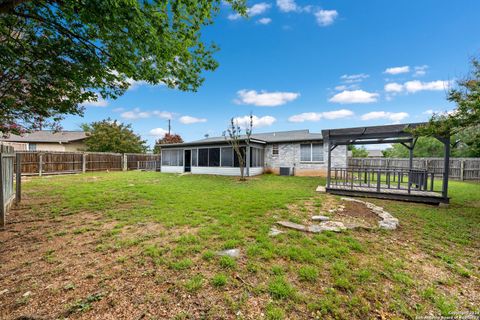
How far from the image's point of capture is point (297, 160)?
14.5 metres

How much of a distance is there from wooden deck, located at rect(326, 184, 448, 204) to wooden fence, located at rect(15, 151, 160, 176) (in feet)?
59.4

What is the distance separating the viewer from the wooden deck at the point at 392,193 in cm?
638

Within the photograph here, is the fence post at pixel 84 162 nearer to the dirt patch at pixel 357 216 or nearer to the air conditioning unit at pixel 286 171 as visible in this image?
the air conditioning unit at pixel 286 171

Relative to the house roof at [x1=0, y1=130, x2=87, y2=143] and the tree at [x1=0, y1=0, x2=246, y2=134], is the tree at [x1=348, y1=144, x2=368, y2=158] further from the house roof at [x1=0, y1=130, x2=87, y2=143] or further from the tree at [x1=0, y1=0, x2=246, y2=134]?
the house roof at [x1=0, y1=130, x2=87, y2=143]

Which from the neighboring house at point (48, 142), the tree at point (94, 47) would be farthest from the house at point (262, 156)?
the neighboring house at point (48, 142)

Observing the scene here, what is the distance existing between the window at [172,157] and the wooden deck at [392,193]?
1226 centimetres

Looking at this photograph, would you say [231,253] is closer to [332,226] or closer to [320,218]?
[332,226]

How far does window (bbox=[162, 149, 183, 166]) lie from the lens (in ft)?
53.7

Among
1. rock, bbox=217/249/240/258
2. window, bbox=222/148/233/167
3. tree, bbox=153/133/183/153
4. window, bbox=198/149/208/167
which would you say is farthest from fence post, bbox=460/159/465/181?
tree, bbox=153/133/183/153

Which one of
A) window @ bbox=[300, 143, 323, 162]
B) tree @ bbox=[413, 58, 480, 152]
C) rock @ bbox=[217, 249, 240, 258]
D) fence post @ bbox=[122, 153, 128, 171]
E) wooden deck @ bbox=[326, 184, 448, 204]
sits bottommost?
rock @ bbox=[217, 249, 240, 258]

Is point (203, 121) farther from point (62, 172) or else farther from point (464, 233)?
point (464, 233)

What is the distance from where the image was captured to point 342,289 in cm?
213

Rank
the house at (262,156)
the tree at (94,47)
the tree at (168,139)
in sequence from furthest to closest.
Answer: the tree at (168,139) < the house at (262,156) < the tree at (94,47)

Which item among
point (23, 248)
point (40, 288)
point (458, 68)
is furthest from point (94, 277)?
point (458, 68)
